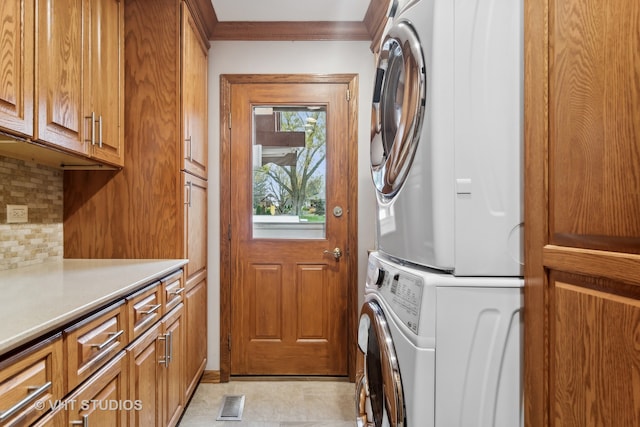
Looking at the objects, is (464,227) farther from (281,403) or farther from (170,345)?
(281,403)

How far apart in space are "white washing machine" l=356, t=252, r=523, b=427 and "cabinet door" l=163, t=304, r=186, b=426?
1.07 metres

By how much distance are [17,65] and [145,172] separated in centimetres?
78

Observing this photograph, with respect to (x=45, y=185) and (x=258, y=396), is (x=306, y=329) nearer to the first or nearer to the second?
(x=258, y=396)

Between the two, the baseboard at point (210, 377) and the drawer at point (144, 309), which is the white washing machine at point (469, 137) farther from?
the baseboard at point (210, 377)

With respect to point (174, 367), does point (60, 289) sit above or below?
above

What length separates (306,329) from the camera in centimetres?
250

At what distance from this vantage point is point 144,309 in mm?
1360

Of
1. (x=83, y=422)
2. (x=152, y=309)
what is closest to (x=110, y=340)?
(x=83, y=422)

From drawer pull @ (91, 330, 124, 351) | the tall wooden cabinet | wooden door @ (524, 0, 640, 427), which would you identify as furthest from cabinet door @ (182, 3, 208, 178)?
wooden door @ (524, 0, 640, 427)

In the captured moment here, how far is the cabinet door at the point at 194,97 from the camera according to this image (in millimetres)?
1908

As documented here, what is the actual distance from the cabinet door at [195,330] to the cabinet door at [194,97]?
0.67 metres

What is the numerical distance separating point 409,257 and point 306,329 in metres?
1.60

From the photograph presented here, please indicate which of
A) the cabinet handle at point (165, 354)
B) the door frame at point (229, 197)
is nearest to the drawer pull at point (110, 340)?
the cabinet handle at point (165, 354)

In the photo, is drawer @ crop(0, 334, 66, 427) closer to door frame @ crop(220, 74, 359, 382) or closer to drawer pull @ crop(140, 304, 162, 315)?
drawer pull @ crop(140, 304, 162, 315)
